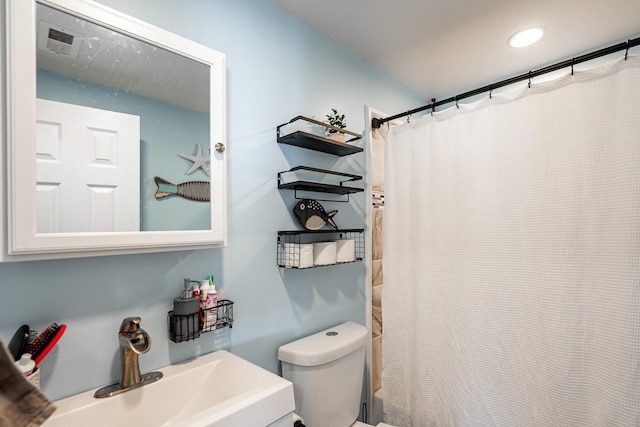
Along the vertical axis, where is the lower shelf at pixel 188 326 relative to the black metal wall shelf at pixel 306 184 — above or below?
below

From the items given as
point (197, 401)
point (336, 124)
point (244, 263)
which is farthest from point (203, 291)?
point (336, 124)

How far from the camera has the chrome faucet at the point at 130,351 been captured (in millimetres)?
873

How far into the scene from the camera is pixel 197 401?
3.15ft

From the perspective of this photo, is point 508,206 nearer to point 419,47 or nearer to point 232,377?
point 419,47

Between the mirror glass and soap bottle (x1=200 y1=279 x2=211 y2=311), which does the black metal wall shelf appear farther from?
soap bottle (x1=200 y1=279 x2=211 y2=311)

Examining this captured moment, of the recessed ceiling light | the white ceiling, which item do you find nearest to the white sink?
the white ceiling

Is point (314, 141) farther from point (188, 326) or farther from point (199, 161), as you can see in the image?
point (188, 326)

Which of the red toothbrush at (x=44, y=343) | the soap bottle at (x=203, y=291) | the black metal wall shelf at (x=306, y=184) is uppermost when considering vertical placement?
the black metal wall shelf at (x=306, y=184)

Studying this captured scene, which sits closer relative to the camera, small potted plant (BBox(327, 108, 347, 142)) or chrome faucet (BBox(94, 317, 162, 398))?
chrome faucet (BBox(94, 317, 162, 398))

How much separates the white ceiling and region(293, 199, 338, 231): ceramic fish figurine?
2.96ft

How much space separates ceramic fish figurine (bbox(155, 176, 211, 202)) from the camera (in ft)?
3.17

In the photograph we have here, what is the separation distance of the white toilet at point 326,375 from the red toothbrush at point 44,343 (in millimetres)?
781

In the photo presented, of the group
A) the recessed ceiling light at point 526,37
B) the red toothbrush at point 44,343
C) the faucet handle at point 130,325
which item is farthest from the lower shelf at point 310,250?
the recessed ceiling light at point 526,37

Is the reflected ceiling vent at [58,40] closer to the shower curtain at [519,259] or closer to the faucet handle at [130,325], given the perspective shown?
the faucet handle at [130,325]
